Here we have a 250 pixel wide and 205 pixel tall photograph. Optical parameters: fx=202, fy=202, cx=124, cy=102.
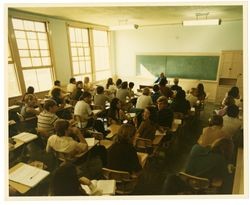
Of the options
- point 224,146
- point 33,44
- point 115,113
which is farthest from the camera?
point 33,44

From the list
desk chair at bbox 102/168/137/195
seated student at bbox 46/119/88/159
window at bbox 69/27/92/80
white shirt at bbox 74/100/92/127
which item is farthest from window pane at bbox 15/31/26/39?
desk chair at bbox 102/168/137/195

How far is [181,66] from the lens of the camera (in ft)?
24.0

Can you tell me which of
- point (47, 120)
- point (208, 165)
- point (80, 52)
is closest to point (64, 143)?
point (47, 120)

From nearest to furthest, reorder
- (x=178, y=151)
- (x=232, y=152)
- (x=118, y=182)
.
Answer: (x=118, y=182) → (x=232, y=152) → (x=178, y=151)

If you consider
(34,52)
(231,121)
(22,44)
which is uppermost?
(22,44)

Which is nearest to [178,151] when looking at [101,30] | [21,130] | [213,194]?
[213,194]

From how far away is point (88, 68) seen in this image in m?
7.17

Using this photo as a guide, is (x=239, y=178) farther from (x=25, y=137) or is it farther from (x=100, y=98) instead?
(x=100, y=98)

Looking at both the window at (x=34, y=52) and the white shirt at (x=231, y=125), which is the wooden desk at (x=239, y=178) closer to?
the white shirt at (x=231, y=125)

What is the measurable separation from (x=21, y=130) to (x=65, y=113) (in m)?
0.85

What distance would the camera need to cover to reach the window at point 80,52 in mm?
6421

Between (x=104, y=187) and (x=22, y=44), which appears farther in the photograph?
(x=22, y=44)

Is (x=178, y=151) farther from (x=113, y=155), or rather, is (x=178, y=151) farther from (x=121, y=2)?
(x=121, y=2)

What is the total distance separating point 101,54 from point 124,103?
12.9 ft
